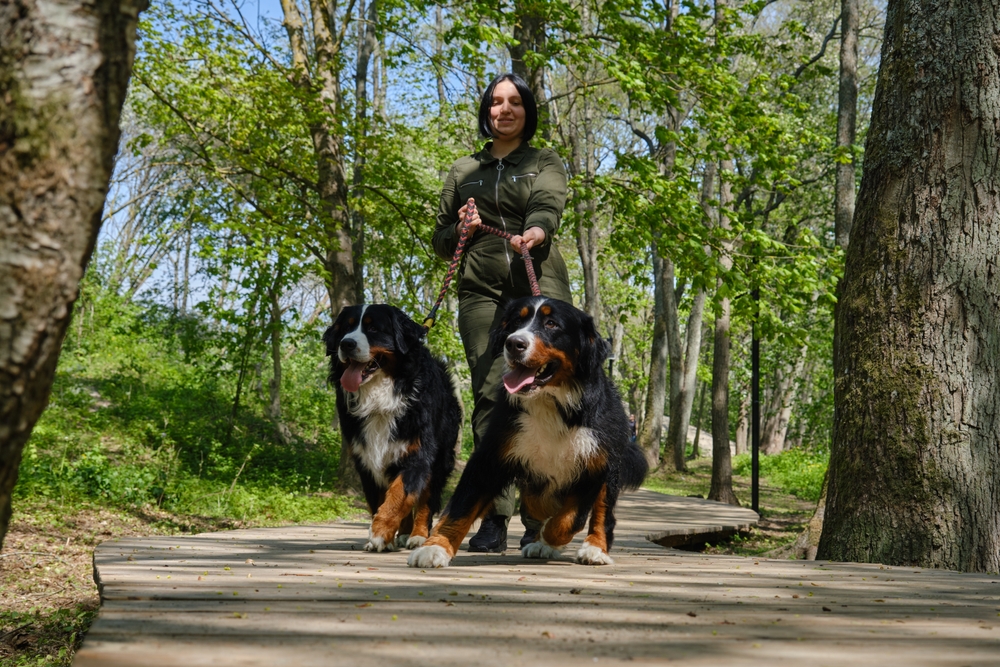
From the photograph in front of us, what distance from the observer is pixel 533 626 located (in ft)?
6.82

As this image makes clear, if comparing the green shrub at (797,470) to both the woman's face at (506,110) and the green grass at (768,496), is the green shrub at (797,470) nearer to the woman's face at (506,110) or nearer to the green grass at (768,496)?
the green grass at (768,496)

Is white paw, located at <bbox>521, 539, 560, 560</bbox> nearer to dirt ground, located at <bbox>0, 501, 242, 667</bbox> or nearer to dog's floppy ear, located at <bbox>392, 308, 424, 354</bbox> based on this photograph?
dog's floppy ear, located at <bbox>392, 308, 424, 354</bbox>

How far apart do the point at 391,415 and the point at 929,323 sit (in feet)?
9.32

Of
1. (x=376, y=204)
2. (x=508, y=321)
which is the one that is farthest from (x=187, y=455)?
(x=508, y=321)

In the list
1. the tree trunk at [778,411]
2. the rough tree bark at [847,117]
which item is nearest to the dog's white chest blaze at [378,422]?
the rough tree bark at [847,117]

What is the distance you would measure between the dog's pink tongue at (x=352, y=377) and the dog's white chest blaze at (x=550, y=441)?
117cm

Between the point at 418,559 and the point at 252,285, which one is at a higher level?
the point at 252,285

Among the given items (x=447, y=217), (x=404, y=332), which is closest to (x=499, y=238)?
(x=447, y=217)

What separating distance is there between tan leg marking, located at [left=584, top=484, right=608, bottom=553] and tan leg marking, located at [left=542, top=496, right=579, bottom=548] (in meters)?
0.10

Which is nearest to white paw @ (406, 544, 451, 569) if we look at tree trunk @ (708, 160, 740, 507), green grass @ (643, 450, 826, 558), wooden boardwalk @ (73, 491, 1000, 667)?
wooden boardwalk @ (73, 491, 1000, 667)

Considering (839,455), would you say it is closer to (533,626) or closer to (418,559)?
(418,559)

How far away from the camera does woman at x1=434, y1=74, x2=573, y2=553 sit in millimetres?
4668

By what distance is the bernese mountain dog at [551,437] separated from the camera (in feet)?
12.7

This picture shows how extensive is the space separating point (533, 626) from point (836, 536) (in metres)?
2.83
